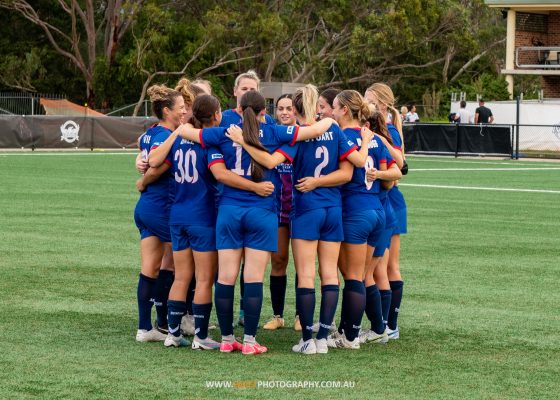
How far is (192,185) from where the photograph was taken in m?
8.09

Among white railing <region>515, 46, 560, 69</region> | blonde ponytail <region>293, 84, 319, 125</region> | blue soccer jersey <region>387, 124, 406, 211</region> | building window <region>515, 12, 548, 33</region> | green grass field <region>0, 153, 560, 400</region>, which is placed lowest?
green grass field <region>0, 153, 560, 400</region>

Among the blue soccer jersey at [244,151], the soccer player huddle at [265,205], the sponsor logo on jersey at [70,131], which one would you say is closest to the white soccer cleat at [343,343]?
the soccer player huddle at [265,205]

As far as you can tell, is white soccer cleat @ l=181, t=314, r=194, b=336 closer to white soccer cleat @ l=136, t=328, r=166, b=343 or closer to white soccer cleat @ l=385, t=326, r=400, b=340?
white soccer cleat @ l=136, t=328, r=166, b=343

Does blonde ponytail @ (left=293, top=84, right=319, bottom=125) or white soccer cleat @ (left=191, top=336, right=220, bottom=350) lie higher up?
blonde ponytail @ (left=293, top=84, right=319, bottom=125)

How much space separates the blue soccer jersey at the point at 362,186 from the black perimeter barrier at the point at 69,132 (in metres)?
33.4

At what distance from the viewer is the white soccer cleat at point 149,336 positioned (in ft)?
27.9

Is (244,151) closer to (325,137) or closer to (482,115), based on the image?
(325,137)

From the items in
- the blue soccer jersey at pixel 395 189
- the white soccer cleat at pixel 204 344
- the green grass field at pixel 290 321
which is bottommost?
the green grass field at pixel 290 321

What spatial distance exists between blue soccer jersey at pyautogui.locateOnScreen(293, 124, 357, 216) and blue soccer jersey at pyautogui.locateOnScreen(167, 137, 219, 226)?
648mm

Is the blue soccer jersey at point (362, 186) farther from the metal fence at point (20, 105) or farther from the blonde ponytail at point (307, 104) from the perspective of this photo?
the metal fence at point (20, 105)

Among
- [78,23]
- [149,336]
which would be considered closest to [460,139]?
[78,23]

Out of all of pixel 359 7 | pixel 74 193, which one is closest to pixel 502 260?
pixel 74 193

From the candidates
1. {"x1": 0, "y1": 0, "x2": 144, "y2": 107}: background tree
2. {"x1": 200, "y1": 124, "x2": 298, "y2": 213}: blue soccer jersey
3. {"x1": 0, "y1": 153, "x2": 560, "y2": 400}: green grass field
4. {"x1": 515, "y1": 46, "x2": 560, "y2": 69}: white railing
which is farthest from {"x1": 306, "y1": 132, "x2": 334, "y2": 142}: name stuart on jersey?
{"x1": 0, "y1": 0, "x2": 144, "y2": 107}: background tree

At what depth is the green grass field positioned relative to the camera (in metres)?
7.13
